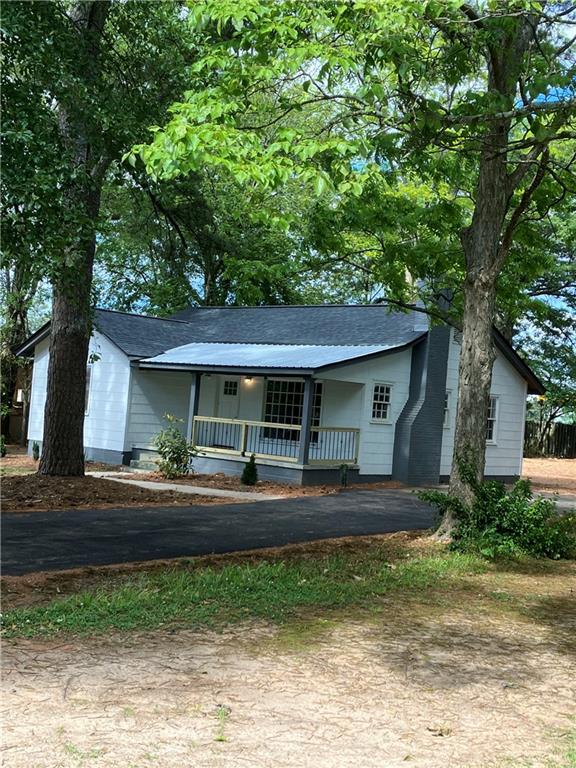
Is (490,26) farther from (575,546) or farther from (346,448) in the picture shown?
(346,448)

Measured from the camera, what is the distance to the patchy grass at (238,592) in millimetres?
5621

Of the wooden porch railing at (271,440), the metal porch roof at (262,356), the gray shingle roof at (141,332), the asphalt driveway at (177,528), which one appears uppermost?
the gray shingle roof at (141,332)

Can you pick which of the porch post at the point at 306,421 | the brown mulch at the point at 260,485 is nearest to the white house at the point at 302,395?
the porch post at the point at 306,421

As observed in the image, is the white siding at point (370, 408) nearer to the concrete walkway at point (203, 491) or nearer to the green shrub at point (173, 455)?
the green shrub at point (173, 455)

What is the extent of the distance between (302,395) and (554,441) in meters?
21.0

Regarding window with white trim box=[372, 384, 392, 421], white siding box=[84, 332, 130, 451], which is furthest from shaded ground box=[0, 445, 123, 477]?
window with white trim box=[372, 384, 392, 421]

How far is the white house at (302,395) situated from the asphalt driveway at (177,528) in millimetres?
4233

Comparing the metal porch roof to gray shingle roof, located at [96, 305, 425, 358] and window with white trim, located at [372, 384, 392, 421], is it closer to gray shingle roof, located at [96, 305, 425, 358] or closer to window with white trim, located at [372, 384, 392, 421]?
gray shingle roof, located at [96, 305, 425, 358]

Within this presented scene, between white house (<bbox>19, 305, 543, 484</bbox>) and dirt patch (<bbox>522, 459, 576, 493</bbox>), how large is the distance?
140 centimetres

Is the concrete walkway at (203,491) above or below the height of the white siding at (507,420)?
below

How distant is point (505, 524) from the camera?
9.49m

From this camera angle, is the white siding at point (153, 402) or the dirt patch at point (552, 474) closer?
the white siding at point (153, 402)

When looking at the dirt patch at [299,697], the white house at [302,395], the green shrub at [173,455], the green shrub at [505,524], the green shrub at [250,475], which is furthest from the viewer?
the white house at [302,395]

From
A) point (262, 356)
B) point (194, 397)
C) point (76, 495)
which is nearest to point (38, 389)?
point (194, 397)
